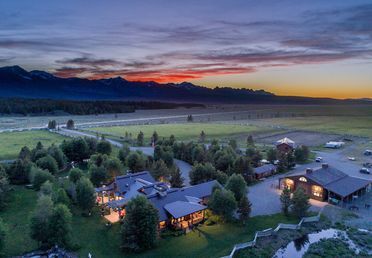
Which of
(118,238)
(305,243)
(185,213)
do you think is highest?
(185,213)

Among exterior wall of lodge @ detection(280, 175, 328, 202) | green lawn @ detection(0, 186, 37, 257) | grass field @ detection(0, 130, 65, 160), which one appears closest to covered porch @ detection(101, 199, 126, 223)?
green lawn @ detection(0, 186, 37, 257)

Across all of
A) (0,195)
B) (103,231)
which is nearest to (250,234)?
(103,231)

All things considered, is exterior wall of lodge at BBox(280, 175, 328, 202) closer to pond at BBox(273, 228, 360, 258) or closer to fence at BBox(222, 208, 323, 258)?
fence at BBox(222, 208, 323, 258)

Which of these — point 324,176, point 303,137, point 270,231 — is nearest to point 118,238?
point 270,231

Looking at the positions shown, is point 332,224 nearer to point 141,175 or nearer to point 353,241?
point 353,241

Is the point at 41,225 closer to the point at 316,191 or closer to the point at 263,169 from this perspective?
the point at 316,191

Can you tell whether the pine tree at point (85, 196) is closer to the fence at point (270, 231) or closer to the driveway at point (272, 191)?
the fence at point (270, 231)

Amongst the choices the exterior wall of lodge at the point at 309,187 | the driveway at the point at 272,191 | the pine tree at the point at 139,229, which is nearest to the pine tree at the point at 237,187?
the driveway at the point at 272,191
